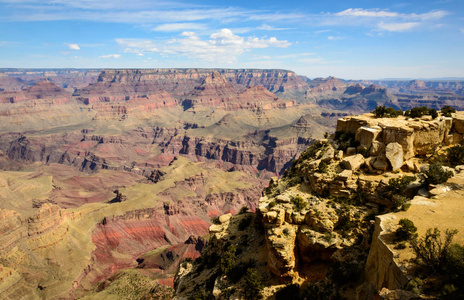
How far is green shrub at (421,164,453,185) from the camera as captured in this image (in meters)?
26.8

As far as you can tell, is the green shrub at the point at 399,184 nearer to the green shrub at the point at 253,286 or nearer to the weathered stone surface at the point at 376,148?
the weathered stone surface at the point at 376,148

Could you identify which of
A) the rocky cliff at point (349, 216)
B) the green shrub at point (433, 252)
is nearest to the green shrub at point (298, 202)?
the rocky cliff at point (349, 216)

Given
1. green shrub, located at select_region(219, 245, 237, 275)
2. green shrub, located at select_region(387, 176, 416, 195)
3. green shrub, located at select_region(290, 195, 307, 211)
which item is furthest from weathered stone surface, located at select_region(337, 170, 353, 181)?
green shrub, located at select_region(219, 245, 237, 275)

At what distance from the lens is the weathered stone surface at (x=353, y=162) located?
33.0 m

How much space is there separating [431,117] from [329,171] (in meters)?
17.5

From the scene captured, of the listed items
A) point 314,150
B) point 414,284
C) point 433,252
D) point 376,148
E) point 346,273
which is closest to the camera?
point 414,284

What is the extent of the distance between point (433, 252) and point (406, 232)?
2.82 m

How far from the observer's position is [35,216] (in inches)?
4336

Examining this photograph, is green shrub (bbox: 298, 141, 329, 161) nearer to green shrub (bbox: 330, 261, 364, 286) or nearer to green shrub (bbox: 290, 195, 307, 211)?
green shrub (bbox: 290, 195, 307, 211)

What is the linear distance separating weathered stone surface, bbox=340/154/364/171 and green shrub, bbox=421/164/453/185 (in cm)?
701

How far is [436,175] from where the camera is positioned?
2688cm

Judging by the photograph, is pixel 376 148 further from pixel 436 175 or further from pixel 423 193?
pixel 423 193

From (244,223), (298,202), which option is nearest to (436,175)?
(298,202)

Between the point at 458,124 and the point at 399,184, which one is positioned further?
the point at 458,124
